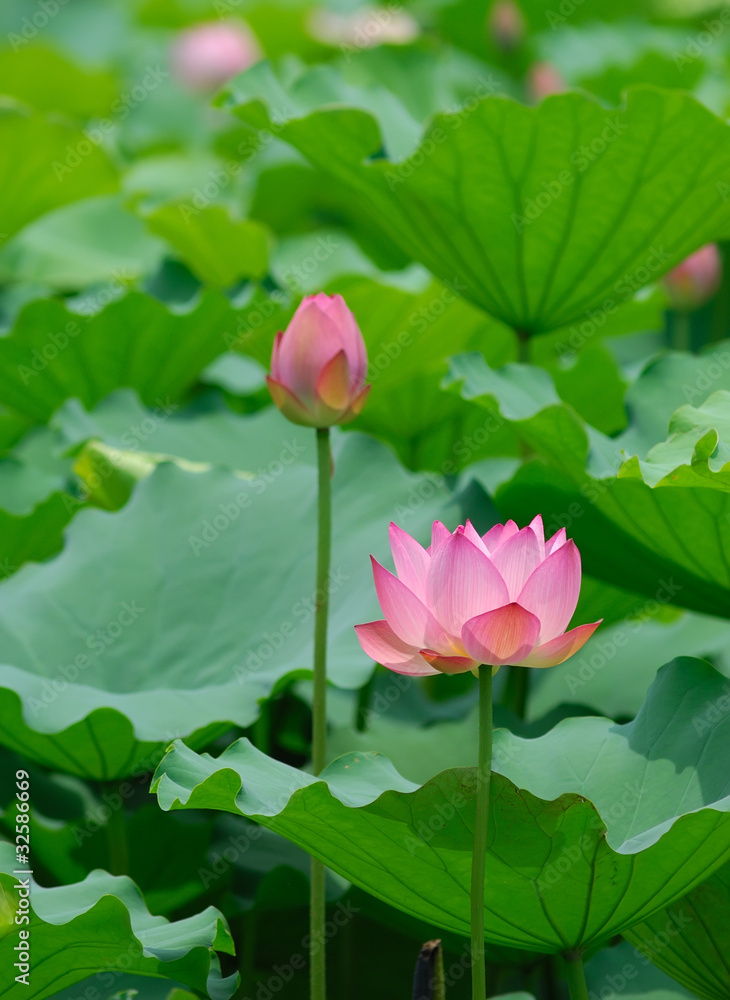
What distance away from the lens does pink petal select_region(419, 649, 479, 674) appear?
67cm

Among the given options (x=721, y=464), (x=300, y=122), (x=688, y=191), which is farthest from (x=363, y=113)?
(x=721, y=464)

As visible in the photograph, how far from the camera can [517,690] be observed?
1.26 meters

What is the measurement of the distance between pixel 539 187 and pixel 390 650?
680 millimetres

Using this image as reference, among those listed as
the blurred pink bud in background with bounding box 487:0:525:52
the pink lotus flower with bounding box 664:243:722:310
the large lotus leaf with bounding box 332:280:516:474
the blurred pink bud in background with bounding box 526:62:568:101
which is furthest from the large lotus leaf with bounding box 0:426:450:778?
the blurred pink bud in background with bounding box 487:0:525:52

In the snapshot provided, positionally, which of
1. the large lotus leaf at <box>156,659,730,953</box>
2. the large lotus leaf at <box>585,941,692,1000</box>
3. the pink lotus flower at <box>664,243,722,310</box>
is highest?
the large lotus leaf at <box>156,659,730,953</box>

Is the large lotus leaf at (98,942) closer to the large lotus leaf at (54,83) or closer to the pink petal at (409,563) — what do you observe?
the pink petal at (409,563)

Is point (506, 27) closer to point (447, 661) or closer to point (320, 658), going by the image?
point (320, 658)

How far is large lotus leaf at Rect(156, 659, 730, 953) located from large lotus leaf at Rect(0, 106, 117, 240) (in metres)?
1.35

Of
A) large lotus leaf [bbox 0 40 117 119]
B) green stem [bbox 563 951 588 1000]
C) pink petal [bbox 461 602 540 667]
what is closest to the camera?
pink petal [bbox 461 602 540 667]

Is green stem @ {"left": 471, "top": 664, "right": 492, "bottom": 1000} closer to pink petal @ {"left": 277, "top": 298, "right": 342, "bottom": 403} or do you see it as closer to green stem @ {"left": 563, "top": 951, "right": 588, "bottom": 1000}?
green stem @ {"left": 563, "top": 951, "right": 588, "bottom": 1000}

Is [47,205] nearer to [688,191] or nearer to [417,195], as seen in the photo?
[417,195]

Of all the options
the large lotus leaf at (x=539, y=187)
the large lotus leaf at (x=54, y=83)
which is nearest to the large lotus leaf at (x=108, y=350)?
the large lotus leaf at (x=539, y=187)

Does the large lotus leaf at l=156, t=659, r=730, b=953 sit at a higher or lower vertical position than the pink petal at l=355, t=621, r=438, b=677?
lower

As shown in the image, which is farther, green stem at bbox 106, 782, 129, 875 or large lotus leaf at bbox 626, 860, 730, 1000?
green stem at bbox 106, 782, 129, 875
